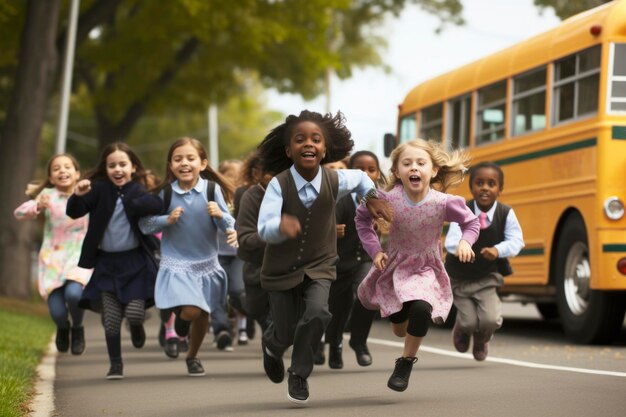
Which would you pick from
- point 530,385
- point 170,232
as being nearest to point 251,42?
point 170,232

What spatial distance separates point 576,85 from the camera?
46.1ft

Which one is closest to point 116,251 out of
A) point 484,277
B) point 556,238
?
point 484,277

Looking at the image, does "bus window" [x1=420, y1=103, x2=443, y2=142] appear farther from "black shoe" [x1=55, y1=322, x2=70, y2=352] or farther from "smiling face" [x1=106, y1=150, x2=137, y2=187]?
"smiling face" [x1=106, y1=150, x2=137, y2=187]

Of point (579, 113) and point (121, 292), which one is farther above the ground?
point (579, 113)

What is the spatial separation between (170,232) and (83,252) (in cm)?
66

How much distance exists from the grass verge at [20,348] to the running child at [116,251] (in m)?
0.71

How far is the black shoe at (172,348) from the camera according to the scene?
12.7 metres

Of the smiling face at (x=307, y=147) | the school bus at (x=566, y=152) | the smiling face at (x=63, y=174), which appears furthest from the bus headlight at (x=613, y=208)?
the smiling face at (x=307, y=147)

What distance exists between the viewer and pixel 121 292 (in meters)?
10.7

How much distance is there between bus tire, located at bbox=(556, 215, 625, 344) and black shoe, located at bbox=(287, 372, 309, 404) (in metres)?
5.68

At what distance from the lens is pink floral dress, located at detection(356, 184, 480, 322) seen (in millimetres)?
8789

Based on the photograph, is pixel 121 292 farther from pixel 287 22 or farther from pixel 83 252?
pixel 287 22

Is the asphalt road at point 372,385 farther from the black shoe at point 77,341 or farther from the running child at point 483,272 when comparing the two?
the running child at point 483,272

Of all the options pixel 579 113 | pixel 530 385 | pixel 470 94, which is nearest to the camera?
pixel 530 385
